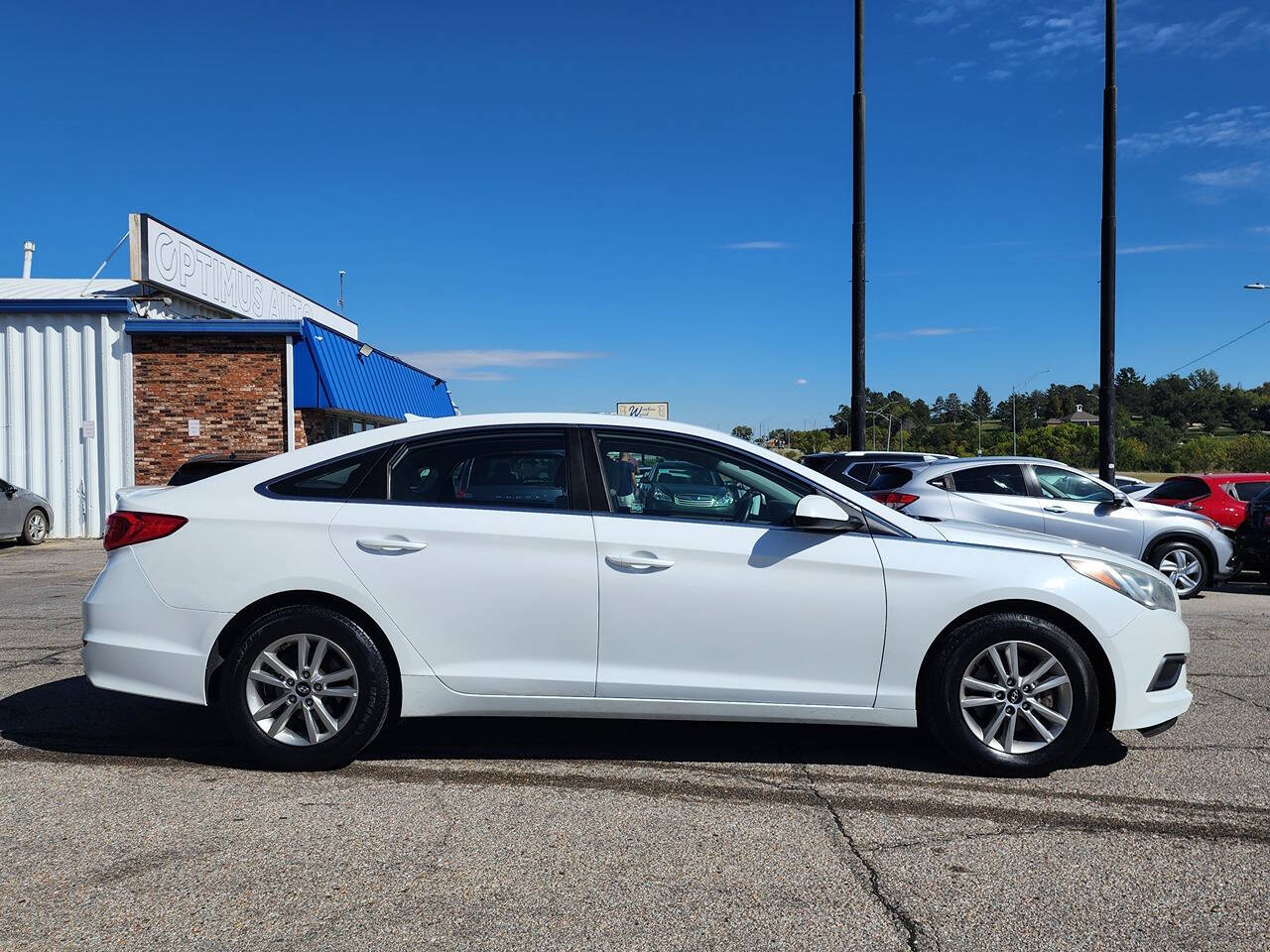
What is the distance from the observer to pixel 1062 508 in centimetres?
1150

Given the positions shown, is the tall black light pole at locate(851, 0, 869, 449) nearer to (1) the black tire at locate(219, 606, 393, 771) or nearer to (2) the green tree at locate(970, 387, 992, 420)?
(1) the black tire at locate(219, 606, 393, 771)

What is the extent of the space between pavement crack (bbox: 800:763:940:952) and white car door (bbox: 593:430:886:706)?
56cm

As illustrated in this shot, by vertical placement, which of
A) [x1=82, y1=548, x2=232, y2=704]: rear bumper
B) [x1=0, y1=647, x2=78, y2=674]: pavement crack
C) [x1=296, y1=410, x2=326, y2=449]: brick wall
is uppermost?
[x1=296, y1=410, x2=326, y2=449]: brick wall

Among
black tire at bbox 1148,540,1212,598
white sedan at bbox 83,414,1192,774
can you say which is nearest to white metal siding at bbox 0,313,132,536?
white sedan at bbox 83,414,1192,774

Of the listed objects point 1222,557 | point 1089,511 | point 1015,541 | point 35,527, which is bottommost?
point 35,527

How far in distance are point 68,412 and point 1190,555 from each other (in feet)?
66.6

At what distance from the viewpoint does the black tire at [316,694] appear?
454 cm

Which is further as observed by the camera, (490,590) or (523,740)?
(523,740)

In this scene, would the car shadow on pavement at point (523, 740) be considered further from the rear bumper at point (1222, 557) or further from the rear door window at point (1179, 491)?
the rear door window at point (1179, 491)

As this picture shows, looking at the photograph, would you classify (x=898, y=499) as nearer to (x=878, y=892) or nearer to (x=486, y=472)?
(x=486, y=472)

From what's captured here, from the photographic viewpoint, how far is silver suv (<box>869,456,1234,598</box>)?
36.7 ft

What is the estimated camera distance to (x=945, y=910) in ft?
10.8

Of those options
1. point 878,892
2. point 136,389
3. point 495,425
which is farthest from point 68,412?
point 878,892

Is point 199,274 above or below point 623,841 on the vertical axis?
above
